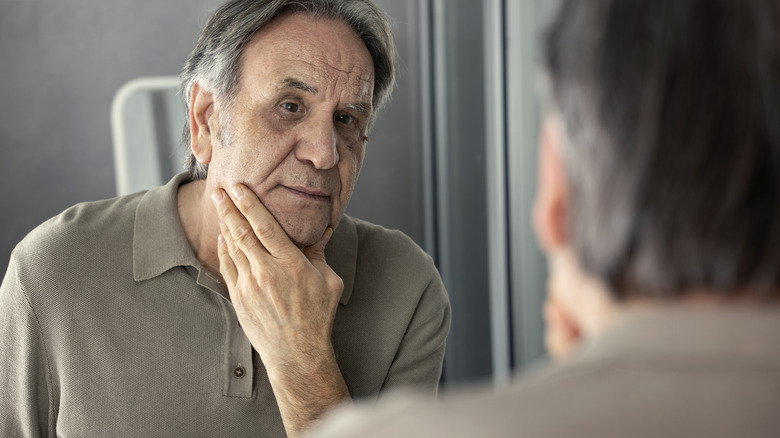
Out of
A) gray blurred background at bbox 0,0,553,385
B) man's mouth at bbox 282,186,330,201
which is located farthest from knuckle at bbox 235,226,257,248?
gray blurred background at bbox 0,0,553,385

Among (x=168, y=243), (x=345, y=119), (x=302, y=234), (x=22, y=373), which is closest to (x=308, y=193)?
(x=302, y=234)

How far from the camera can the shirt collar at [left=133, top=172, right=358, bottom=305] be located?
147cm

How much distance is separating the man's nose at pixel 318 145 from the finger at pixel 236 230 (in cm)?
15

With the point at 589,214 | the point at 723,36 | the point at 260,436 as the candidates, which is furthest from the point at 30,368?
the point at 723,36

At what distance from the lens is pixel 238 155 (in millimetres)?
1448

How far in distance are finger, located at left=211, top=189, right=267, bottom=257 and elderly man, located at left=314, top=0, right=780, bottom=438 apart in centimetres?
91

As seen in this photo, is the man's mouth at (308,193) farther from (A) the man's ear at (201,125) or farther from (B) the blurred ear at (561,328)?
(B) the blurred ear at (561,328)

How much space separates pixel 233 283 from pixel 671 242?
102cm

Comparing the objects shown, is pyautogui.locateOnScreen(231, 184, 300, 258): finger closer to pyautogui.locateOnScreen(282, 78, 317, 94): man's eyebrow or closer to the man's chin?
the man's chin

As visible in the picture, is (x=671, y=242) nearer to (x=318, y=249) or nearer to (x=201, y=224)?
(x=318, y=249)

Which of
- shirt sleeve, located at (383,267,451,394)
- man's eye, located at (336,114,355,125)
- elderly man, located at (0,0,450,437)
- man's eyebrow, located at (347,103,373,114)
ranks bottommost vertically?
shirt sleeve, located at (383,267,451,394)

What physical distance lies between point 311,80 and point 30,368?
0.71 metres

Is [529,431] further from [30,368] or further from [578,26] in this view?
[30,368]

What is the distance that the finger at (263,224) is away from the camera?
1.42 meters
